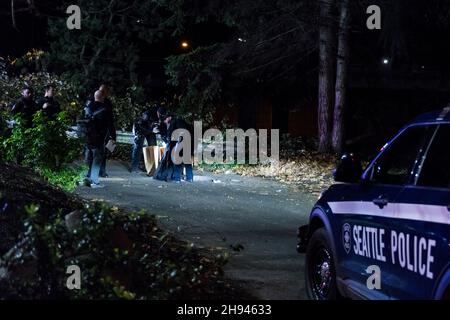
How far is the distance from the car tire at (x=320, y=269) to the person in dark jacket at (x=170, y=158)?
8165 mm

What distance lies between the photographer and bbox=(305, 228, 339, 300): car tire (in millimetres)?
5992

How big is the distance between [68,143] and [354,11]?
38.9 feet

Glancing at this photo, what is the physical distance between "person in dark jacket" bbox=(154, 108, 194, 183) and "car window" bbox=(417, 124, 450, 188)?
32.6 feet

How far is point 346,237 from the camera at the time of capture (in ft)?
18.4

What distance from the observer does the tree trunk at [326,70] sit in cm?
1969

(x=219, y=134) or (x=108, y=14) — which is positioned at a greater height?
(x=108, y=14)

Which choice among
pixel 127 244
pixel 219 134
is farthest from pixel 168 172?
pixel 127 244

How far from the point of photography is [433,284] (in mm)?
4207

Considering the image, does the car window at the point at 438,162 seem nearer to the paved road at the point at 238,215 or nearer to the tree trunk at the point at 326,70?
the paved road at the point at 238,215

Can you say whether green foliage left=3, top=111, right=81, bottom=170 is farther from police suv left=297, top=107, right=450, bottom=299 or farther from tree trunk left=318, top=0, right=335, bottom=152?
tree trunk left=318, top=0, right=335, bottom=152

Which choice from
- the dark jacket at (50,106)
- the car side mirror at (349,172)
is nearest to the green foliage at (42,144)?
the dark jacket at (50,106)

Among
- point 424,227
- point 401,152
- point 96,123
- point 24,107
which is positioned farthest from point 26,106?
point 424,227

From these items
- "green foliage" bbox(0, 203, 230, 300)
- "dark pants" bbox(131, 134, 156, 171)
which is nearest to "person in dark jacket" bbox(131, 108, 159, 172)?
"dark pants" bbox(131, 134, 156, 171)
